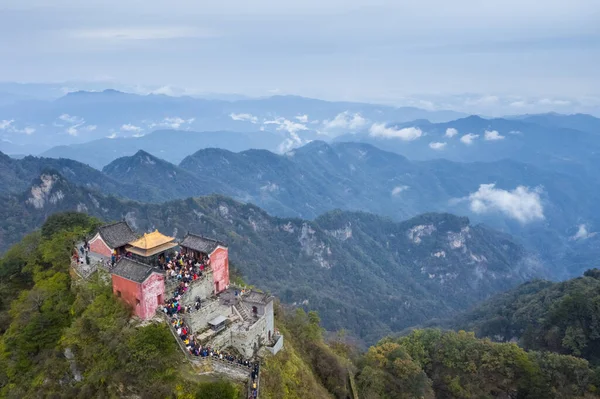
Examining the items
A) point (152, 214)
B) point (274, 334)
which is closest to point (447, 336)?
point (274, 334)

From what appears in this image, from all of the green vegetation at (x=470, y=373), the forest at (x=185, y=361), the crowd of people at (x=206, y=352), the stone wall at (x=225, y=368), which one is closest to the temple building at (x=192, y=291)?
the crowd of people at (x=206, y=352)

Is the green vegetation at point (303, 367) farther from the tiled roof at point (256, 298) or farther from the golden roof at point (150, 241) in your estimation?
the golden roof at point (150, 241)

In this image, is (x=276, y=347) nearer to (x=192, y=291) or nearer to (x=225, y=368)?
(x=225, y=368)

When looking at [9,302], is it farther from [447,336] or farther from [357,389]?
[447,336]

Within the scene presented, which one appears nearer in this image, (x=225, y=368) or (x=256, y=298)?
(x=225, y=368)

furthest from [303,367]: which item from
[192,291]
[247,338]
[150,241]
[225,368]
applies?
[150,241]

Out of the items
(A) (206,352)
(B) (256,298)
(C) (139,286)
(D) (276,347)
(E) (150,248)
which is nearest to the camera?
(A) (206,352)

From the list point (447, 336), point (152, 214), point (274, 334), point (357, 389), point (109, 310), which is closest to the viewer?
point (109, 310)
